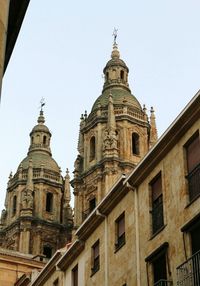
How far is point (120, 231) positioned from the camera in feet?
89.8

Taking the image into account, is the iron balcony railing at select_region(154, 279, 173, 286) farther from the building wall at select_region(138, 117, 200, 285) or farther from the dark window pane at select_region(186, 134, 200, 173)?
the dark window pane at select_region(186, 134, 200, 173)

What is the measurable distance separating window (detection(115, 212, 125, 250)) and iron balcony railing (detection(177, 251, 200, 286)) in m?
5.52

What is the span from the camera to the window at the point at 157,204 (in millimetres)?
24125

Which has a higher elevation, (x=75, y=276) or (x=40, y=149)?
(x=40, y=149)

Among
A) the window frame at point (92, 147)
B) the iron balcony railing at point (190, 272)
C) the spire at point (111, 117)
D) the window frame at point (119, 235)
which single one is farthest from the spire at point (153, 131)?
the iron balcony railing at point (190, 272)

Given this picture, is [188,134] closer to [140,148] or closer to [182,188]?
[182,188]

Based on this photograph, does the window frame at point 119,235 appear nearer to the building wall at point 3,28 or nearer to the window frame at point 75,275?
the window frame at point 75,275

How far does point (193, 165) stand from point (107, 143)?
1937 inches

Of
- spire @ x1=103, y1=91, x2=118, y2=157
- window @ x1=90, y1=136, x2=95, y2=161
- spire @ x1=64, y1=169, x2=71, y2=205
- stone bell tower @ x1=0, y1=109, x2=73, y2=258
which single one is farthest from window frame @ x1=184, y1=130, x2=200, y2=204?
spire @ x1=64, y1=169, x2=71, y2=205

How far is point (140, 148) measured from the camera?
74625 millimetres

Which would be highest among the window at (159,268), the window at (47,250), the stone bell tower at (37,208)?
the stone bell tower at (37,208)

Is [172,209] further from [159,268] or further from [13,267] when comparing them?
[13,267]

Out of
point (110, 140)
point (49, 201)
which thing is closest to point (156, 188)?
point (110, 140)

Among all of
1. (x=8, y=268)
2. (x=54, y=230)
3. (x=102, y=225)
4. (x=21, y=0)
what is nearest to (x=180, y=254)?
(x=102, y=225)
